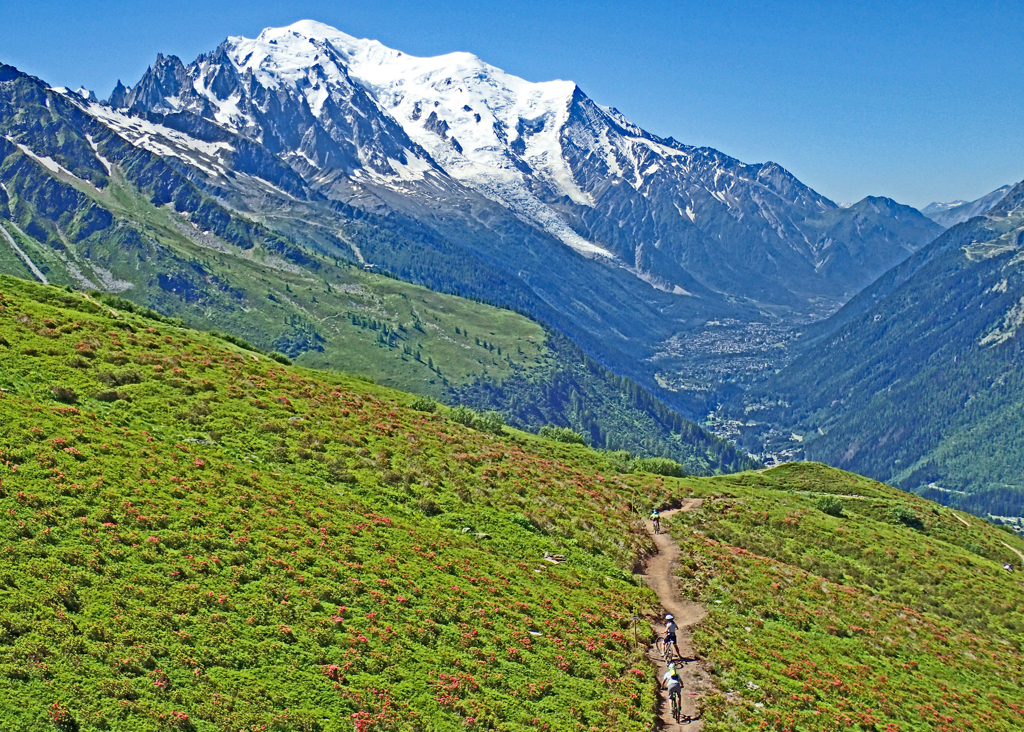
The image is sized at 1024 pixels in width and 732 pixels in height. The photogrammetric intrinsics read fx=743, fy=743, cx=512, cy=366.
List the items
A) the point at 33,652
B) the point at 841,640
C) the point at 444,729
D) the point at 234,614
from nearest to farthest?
1. the point at 33,652
2. the point at 444,729
3. the point at 234,614
4. the point at 841,640

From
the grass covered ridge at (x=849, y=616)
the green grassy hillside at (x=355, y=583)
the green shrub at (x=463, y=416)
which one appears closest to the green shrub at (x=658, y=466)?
the grass covered ridge at (x=849, y=616)

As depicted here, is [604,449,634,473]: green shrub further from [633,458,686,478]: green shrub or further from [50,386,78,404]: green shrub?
[50,386,78,404]: green shrub

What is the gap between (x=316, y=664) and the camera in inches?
1169

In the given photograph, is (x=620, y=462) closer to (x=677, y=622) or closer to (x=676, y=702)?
(x=677, y=622)

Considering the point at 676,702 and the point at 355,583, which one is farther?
the point at 676,702

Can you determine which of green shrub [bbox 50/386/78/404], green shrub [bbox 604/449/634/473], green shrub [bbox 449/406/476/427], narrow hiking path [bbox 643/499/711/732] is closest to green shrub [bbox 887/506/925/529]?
green shrub [bbox 604/449/634/473]

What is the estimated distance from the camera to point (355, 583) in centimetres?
3553

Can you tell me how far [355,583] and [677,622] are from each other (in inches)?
864

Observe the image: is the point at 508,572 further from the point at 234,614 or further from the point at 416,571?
the point at 234,614

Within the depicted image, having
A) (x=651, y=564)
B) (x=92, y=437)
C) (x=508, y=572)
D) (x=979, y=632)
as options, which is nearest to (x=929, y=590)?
(x=979, y=632)

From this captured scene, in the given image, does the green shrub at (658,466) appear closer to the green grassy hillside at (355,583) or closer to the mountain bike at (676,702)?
the green grassy hillside at (355,583)

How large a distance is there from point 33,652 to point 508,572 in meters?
24.8

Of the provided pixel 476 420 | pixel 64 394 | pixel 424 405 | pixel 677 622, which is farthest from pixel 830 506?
pixel 64 394

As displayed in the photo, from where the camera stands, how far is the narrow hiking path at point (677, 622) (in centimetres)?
3641
